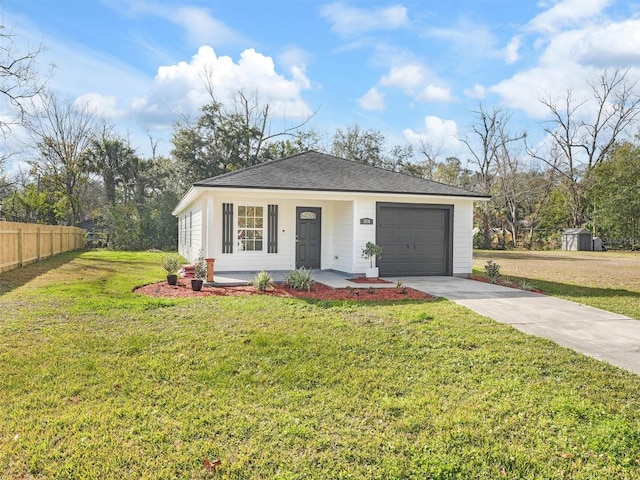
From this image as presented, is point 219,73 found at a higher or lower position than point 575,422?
higher

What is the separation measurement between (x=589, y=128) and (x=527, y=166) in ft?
18.8

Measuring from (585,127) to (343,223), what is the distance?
107ft

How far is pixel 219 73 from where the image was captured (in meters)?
31.5

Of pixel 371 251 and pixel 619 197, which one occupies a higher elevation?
pixel 619 197

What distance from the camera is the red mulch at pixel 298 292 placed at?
337 inches

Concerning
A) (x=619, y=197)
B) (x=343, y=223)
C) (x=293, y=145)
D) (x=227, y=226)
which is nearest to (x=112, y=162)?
(x=293, y=145)

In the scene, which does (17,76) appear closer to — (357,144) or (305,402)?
(305,402)

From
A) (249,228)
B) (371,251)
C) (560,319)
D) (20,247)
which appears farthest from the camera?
(20,247)

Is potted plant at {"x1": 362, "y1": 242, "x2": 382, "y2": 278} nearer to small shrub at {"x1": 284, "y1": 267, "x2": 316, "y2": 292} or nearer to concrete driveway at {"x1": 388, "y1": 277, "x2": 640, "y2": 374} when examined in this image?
concrete driveway at {"x1": 388, "y1": 277, "x2": 640, "y2": 374}

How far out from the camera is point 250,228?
41.5ft

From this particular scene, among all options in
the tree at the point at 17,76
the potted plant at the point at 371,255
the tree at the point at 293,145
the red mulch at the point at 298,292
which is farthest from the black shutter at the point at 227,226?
the tree at the point at 293,145

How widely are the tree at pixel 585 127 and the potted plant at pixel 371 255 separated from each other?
96.5ft

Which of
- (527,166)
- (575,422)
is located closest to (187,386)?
(575,422)

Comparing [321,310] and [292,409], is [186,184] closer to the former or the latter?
[321,310]
